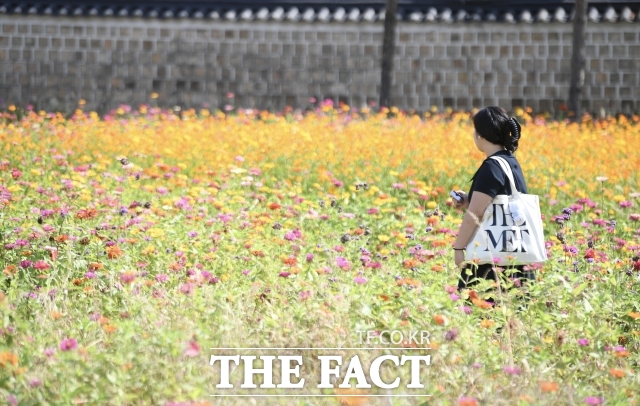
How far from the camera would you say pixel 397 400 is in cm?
244

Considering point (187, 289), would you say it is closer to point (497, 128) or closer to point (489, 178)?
point (489, 178)

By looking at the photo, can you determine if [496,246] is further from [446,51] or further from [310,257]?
[446,51]

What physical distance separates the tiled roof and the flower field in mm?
6129

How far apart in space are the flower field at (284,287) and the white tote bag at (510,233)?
0.30 ft

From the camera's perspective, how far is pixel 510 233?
10.8 ft

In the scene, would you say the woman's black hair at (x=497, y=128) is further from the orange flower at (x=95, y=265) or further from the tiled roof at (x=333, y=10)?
the tiled roof at (x=333, y=10)

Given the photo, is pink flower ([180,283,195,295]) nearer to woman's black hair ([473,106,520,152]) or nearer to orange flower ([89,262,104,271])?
orange flower ([89,262,104,271])

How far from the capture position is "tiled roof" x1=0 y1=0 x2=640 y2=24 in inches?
486

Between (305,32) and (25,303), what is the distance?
994cm

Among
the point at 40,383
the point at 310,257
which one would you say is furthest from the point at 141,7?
the point at 40,383

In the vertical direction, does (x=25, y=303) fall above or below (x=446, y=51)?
below

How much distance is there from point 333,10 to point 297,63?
0.91 m

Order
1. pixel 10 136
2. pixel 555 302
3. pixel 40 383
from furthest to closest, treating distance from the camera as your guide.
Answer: pixel 10 136, pixel 555 302, pixel 40 383

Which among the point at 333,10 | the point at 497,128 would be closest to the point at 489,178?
the point at 497,128
